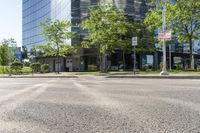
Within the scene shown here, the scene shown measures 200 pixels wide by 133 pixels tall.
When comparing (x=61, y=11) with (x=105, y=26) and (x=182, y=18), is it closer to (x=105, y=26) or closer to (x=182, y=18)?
(x=105, y=26)

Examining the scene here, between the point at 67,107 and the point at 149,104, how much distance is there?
2.10 meters

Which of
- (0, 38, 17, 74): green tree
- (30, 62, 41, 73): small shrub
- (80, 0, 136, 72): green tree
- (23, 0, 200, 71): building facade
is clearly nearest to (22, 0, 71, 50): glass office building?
(23, 0, 200, 71): building facade

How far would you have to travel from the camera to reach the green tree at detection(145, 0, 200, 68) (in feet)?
127

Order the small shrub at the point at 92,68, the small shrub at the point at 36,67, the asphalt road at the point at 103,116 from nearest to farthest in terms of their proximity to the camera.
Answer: the asphalt road at the point at 103,116 → the small shrub at the point at 36,67 → the small shrub at the point at 92,68

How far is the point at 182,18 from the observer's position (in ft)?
128

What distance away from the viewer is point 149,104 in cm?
945

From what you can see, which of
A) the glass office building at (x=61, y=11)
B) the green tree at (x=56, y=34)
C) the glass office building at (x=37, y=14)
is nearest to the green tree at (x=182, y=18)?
the green tree at (x=56, y=34)

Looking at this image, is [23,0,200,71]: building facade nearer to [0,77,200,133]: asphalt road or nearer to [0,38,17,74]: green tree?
[0,38,17,74]: green tree

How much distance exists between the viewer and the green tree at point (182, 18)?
38.8 metres

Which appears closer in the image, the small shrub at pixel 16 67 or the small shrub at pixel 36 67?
the small shrub at pixel 16 67

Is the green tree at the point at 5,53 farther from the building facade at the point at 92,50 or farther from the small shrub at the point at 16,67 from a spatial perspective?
the small shrub at the point at 16,67

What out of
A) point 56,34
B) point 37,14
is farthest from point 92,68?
point 37,14

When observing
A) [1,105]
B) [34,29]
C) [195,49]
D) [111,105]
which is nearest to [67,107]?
[111,105]

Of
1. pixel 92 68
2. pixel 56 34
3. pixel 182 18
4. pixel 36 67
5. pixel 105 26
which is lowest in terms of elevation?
pixel 92 68
